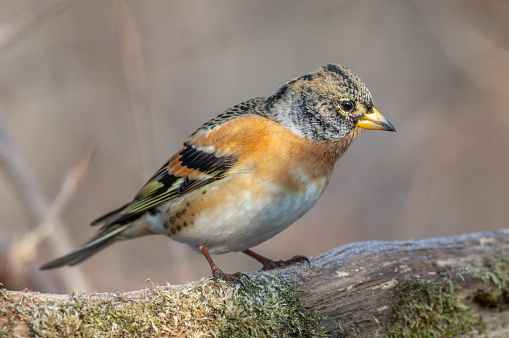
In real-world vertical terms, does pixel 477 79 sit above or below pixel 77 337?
above

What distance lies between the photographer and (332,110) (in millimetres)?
3105

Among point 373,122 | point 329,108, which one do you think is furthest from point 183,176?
point 373,122

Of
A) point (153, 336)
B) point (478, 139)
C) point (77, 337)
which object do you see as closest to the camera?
point (77, 337)

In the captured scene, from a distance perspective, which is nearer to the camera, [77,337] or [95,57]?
A: [77,337]

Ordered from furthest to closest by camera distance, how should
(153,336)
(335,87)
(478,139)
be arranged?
(478,139) → (335,87) → (153,336)

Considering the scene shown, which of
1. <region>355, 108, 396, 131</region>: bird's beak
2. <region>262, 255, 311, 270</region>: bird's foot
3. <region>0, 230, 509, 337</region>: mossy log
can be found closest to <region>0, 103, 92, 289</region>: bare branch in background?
<region>0, 230, 509, 337</region>: mossy log

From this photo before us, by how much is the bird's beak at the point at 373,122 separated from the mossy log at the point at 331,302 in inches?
29.3

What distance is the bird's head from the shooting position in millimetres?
3082

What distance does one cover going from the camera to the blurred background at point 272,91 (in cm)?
579

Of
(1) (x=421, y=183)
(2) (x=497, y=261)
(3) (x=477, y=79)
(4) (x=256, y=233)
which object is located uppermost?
(3) (x=477, y=79)

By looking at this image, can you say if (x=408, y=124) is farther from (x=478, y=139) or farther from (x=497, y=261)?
(x=497, y=261)

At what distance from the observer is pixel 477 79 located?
6.09 metres

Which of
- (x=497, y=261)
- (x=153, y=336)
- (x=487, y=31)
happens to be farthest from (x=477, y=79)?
(x=153, y=336)

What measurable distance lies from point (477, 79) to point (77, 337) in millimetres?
5684
